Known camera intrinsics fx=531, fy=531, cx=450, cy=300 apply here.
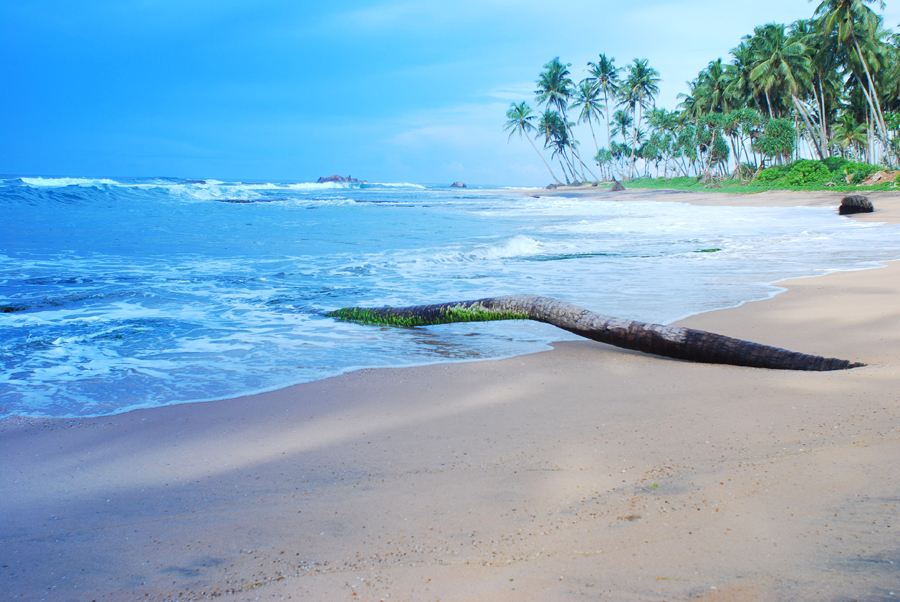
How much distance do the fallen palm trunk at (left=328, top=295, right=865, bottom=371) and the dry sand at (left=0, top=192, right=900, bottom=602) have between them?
0.57 feet

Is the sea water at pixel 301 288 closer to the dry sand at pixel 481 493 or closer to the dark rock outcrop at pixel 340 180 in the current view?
the dry sand at pixel 481 493

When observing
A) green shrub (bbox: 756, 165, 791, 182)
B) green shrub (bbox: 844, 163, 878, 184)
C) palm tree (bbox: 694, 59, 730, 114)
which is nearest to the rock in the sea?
green shrub (bbox: 844, 163, 878, 184)

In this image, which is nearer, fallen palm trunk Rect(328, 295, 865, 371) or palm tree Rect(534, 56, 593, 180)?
fallen palm trunk Rect(328, 295, 865, 371)

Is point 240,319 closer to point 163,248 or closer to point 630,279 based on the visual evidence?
point 630,279

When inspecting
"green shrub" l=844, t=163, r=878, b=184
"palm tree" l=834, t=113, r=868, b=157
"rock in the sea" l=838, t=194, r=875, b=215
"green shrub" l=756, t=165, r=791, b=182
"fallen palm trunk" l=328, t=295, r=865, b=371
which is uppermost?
"palm tree" l=834, t=113, r=868, b=157

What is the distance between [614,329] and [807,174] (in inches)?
1404

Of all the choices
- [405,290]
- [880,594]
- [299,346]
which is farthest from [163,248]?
[880,594]

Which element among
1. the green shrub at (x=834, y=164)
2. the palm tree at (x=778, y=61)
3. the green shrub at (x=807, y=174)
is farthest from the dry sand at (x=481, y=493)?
the palm tree at (x=778, y=61)

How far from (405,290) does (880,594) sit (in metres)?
6.76

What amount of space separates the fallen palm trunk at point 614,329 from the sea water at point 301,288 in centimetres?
22

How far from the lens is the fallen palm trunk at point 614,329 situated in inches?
138

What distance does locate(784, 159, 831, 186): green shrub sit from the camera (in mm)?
31453

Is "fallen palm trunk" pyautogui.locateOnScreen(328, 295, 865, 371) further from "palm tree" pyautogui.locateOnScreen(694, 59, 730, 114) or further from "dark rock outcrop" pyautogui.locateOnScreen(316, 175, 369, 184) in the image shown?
"dark rock outcrop" pyautogui.locateOnScreen(316, 175, 369, 184)

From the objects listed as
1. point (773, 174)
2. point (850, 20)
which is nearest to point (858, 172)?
point (773, 174)
